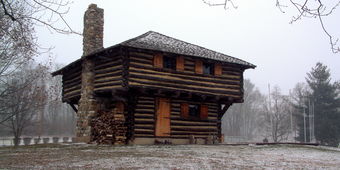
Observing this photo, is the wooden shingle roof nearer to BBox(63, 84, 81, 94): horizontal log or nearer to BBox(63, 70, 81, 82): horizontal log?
BBox(63, 70, 81, 82): horizontal log

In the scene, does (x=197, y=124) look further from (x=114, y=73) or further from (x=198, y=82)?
(x=114, y=73)

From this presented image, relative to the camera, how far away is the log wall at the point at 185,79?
52.3 feet

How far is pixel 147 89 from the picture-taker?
16.2 meters

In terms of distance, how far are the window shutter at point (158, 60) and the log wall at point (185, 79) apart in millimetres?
160

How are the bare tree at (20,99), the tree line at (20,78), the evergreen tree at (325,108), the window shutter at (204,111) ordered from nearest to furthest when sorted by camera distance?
the tree line at (20,78) → the window shutter at (204,111) → the bare tree at (20,99) → the evergreen tree at (325,108)

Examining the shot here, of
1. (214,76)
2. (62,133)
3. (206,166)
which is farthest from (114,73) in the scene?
(62,133)

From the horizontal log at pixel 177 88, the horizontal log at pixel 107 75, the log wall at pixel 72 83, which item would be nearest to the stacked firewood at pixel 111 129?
the horizontal log at pixel 107 75

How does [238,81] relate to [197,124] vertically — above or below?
above

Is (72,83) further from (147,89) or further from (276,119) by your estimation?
(276,119)

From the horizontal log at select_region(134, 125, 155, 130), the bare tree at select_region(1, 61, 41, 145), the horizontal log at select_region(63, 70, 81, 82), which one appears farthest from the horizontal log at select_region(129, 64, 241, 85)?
the bare tree at select_region(1, 61, 41, 145)

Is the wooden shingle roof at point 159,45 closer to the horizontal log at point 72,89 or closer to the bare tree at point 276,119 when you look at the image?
the horizontal log at point 72,89

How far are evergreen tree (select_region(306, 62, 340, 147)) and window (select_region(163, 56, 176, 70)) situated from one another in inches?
1155

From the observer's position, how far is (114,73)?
16.2m

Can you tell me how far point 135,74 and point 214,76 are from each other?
531cm
